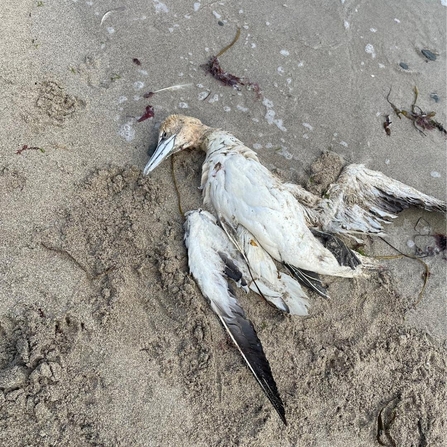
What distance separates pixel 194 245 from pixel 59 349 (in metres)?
1.19

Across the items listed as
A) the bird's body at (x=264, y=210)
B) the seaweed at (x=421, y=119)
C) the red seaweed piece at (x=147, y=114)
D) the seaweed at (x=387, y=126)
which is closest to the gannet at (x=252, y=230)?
the bird's body at (x=264, y=210)

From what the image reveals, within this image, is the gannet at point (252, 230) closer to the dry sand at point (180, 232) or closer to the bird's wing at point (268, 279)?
the bird's wing at point (268, 279)

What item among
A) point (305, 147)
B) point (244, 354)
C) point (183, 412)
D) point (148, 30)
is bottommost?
point (183, 412)

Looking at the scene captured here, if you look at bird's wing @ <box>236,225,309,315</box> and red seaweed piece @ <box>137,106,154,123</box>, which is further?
red seaweed piece @ <box>137,106,154,123</box>

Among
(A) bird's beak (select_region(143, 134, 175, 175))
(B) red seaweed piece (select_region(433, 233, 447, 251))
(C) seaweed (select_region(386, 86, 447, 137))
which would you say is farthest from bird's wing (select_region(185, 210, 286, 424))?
(C) seaweed (select_region(386, 86, 447, 137))

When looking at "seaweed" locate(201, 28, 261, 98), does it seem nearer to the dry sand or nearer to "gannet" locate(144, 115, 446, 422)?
the dry sand

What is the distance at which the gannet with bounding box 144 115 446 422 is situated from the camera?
10.6ft

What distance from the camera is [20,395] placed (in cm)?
256

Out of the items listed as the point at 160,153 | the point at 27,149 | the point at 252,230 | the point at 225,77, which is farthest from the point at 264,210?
the point at 27,149

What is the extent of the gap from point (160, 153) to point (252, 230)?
103 centimetres

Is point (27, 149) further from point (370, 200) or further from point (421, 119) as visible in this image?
point (421, 119)

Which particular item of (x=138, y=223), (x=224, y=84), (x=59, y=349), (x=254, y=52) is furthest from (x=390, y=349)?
(x=254, y=52)

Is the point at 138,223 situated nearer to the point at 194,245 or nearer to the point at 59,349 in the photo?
the point at 194,245

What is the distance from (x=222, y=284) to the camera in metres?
3.19
